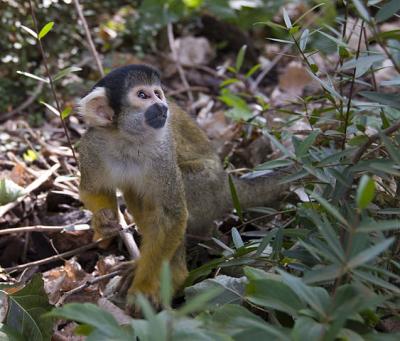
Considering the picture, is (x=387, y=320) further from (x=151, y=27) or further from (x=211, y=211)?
(x=151, y=27)

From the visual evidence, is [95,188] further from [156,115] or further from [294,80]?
[294,80]

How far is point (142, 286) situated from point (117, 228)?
327 mm

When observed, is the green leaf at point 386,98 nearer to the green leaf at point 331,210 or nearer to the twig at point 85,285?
the green leaf at point 331,210

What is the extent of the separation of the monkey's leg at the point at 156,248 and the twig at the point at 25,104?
8.14 ft

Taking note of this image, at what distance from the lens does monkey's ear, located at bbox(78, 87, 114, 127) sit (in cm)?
301

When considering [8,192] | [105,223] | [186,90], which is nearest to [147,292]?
[105,223]

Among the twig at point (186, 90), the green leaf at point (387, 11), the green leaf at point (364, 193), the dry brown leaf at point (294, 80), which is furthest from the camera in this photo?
the dry brown leaf at point (294, 80)

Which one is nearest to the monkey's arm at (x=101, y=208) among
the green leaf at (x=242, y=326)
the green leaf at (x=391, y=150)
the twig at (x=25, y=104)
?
the green leaf at (x=242, y=326)

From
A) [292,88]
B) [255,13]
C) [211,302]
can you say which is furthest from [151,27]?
[211,302]

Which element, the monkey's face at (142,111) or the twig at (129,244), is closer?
the monkey's face at (142,111)

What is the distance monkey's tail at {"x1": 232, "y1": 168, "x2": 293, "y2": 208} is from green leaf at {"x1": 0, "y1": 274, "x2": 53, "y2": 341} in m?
1.41

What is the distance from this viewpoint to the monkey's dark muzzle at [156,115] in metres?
2.94

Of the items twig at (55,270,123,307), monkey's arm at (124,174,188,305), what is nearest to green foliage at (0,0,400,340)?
monkey's arm at (124,174,188,305)

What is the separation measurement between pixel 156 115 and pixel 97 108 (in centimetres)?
33
